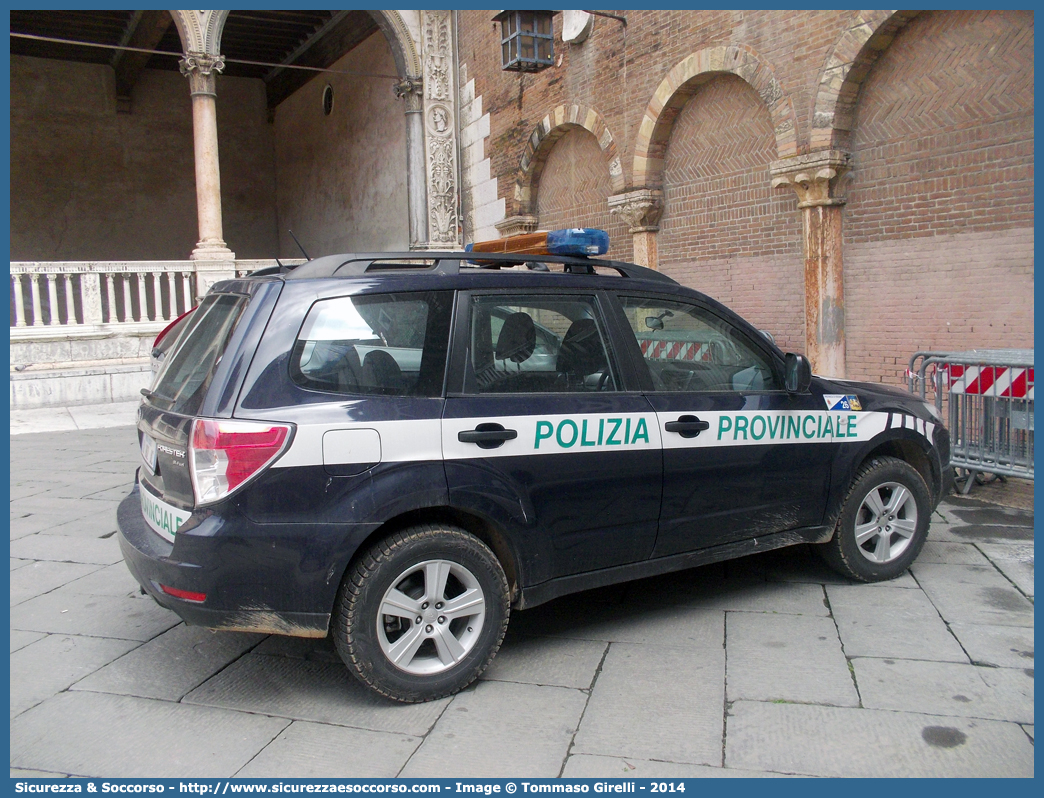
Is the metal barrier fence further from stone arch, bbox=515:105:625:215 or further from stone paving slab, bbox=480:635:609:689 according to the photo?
stone arch, bbox=515:105:625:215

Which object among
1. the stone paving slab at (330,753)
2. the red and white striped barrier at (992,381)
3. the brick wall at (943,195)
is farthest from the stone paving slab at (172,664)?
the brick wall at (943,195)

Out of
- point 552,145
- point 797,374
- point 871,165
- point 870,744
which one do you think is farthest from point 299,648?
point 552,145

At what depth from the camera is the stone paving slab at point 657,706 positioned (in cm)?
302

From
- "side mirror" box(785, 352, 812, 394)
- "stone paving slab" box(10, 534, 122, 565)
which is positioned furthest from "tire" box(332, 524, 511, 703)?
"stone paving slab" box(10, 534, 122, 565)

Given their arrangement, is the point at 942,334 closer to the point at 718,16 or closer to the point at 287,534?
the point at 718,16

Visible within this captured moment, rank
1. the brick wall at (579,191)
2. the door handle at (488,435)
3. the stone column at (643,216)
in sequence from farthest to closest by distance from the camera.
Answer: the brick wall at (579,191) → the stone column at (643,216) → the door handle at (488,435)

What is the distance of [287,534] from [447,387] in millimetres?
825

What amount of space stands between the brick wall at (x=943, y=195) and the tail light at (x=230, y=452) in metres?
6.59

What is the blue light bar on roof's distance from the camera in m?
4.13

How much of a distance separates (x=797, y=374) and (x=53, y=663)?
3.61 m

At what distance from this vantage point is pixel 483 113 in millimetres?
14984

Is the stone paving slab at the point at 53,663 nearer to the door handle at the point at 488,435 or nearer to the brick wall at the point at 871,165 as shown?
the door handle at the point at 488,435

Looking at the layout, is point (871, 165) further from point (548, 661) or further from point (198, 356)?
point (198, 356)

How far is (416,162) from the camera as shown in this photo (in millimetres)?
15641
